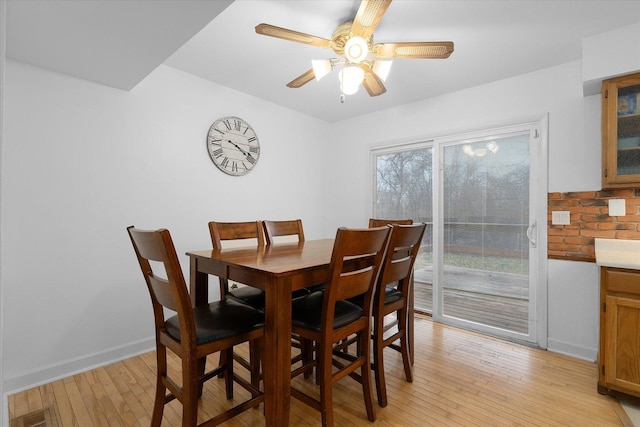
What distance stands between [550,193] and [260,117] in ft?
9.25

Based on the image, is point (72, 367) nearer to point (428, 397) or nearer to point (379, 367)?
point (379, 367)

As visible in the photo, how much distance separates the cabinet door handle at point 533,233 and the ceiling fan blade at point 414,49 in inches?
68.4

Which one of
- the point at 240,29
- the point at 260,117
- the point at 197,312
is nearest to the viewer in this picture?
the point at 197,312

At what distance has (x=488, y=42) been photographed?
2.21m

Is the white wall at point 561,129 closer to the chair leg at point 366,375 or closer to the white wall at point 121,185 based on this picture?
the white wall at point 121,185

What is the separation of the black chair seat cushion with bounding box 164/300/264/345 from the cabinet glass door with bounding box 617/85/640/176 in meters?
2.59

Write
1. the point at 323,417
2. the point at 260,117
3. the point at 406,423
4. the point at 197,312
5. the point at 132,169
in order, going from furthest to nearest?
the point at 260,117 < the point at 132,169 < the point at 406,423 < the point at 197,312 < the point at 323,417

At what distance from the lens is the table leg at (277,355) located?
4.42ft

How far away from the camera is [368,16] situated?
1594mm

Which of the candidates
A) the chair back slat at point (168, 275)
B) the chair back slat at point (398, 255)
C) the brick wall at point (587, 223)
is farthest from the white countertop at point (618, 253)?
the chair back slat at point (168, 275)

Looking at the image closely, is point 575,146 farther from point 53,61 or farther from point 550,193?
point 53,61

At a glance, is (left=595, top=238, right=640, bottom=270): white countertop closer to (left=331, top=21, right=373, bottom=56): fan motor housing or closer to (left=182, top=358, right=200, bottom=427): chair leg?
(left=331, top=21, right=373, bottom=56): fan motor housing

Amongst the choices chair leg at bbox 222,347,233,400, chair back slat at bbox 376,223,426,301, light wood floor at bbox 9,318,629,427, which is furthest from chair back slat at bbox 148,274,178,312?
chair back slat at bbox 376,223,426,301

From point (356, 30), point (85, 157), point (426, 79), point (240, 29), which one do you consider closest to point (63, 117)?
point (85, 157)
